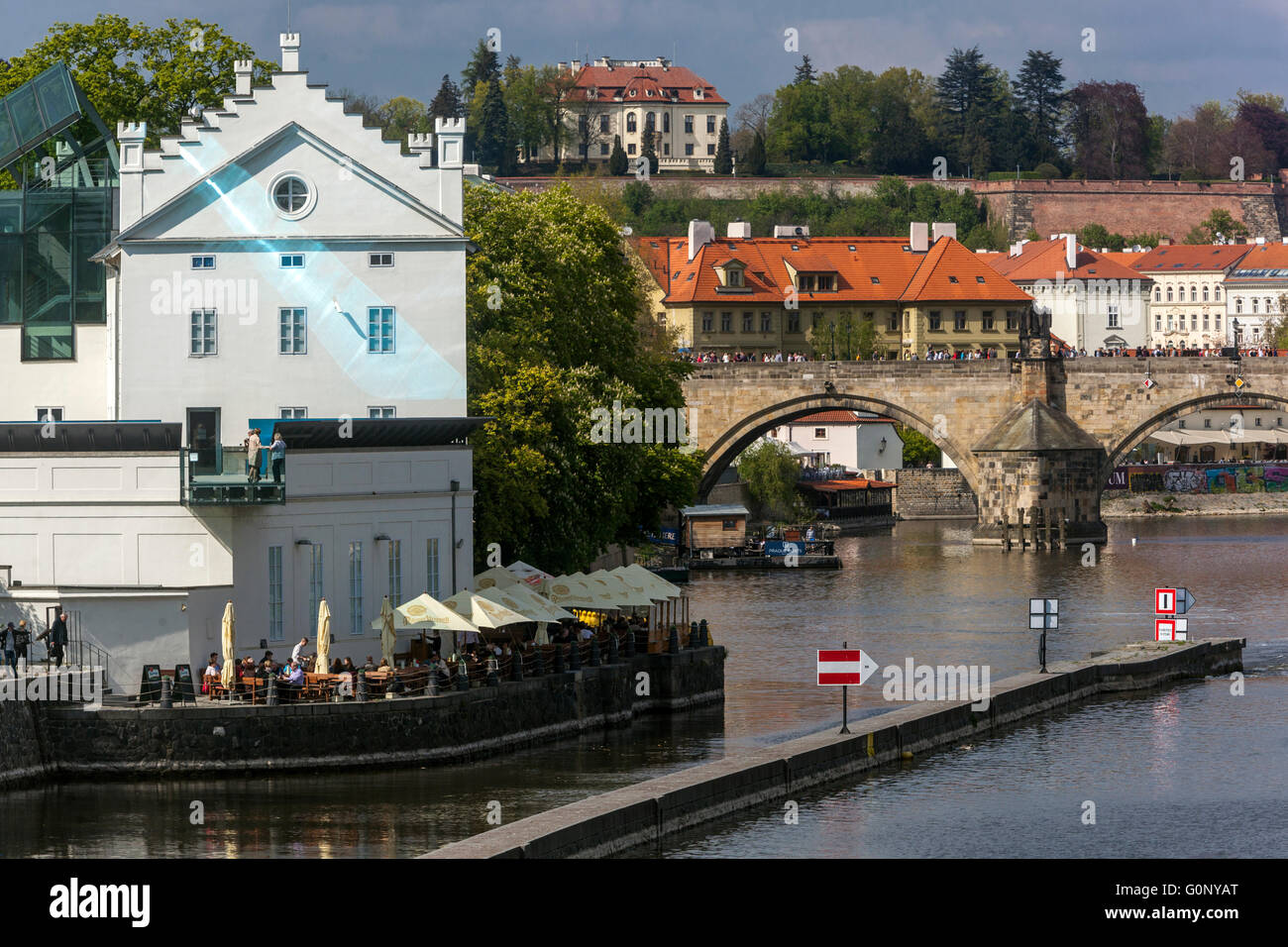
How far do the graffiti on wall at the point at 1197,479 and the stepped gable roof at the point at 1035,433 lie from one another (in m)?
27.2

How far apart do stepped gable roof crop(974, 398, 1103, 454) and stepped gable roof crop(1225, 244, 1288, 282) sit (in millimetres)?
75765

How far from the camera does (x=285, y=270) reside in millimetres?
38500

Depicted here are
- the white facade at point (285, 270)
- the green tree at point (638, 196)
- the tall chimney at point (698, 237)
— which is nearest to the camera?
the white facade at point (285, 270)

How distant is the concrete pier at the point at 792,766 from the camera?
25.6m

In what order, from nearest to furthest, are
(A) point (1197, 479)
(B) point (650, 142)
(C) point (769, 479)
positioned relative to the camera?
1. (C) point (769, 479)
2. (A) point (1197, 479)
3. (B) point (650, 142)

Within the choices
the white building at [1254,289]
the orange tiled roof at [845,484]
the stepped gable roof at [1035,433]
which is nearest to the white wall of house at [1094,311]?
the white building at [1254,289]

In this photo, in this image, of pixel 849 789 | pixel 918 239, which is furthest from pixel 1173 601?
pixel 918 239

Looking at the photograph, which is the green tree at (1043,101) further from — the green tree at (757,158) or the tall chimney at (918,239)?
the tall chimney at (918,239)

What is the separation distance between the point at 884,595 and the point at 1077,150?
138 m

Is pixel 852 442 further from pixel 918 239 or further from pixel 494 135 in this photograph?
pixel 494 135

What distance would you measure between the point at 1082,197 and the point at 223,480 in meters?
157

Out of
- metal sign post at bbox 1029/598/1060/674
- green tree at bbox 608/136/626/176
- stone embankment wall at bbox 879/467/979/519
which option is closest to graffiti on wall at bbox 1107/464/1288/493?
stone embankment wall at bbox 879/467/979/519

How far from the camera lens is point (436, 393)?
39.0 metres

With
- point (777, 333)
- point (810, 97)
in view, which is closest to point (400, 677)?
point (777, 333)
